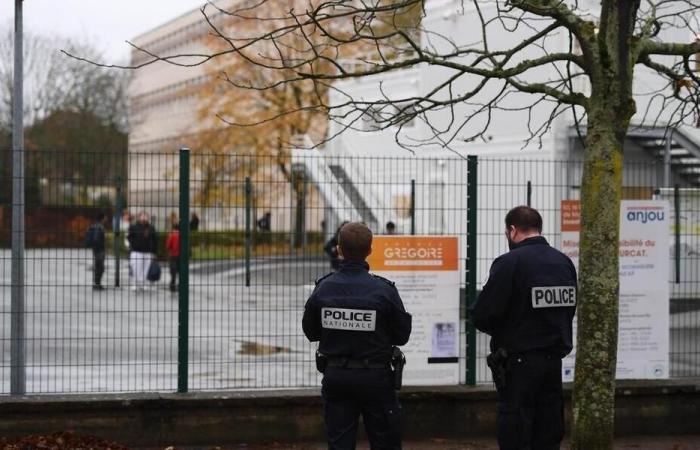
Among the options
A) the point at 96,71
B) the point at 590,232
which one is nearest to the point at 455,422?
the point at 590,232

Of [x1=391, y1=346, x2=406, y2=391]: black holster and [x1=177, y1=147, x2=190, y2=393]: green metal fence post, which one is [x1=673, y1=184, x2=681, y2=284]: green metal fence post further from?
[x1=391, y1=346, x2=406, y2=391]: black holster

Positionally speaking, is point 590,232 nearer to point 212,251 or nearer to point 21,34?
point 212,251

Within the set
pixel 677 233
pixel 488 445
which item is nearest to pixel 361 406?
pixel 488 445

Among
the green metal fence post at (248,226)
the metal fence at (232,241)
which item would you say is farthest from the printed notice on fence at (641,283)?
the green metal fence post at (248,226)

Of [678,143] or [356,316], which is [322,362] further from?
[678,143]

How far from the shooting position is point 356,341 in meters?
6.67

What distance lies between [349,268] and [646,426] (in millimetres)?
4347

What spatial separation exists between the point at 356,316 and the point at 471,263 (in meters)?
3.54

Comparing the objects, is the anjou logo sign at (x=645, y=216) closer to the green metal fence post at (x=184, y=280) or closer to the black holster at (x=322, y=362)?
the green metal fence post at (x=184, y=280)

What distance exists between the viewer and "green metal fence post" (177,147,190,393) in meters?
9.33

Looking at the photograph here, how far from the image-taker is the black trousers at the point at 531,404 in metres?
7.11

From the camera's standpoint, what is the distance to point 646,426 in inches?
392

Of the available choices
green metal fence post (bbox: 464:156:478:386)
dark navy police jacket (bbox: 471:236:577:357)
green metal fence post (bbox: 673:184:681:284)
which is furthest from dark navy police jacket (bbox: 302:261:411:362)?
green metal fence post (bbox: 673:184:681:284)

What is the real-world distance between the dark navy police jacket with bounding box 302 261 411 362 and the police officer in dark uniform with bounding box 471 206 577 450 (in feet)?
2.27
